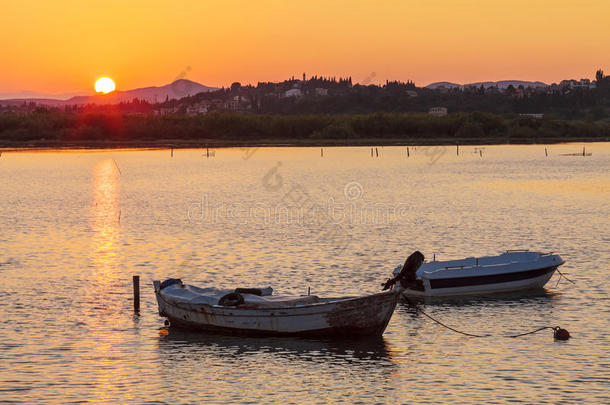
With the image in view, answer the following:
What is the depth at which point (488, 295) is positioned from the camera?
129 feet

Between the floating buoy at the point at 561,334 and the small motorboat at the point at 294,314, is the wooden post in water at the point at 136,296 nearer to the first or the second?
the small motorboat at the point at 294,314

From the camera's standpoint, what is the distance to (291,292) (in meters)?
40.1

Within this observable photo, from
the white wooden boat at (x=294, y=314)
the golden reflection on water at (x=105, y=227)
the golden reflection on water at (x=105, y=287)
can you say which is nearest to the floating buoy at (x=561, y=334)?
the white wooden boat at (x=294, y=314)

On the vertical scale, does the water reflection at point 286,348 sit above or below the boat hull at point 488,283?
below

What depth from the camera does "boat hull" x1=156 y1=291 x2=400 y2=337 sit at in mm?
30391

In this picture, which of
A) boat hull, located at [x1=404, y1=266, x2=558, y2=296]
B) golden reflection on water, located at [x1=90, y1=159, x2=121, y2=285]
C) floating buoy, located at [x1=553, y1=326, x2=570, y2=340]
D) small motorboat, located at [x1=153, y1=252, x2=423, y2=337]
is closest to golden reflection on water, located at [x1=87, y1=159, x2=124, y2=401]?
golden reflection on water, located at [x1=90, y1=159, x2=121, y2=285]

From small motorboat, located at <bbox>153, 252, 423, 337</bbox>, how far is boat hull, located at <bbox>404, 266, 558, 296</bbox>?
25.6 ft

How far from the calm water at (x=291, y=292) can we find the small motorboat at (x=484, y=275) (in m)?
0.74

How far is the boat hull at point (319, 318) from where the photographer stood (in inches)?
1196

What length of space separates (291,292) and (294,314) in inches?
378

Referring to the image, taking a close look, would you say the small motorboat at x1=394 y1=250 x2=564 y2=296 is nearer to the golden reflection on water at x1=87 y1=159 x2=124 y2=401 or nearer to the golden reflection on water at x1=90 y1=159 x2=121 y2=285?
the golden reflection on water at x1=87 y1=159 x2=124 y2=401

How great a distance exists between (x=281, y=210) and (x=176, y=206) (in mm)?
12618

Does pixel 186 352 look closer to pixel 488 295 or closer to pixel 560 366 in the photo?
pixel 560 366

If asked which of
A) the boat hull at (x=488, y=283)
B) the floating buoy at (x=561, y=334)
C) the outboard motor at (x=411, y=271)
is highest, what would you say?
the outboard motor at (x=411, y=271)
